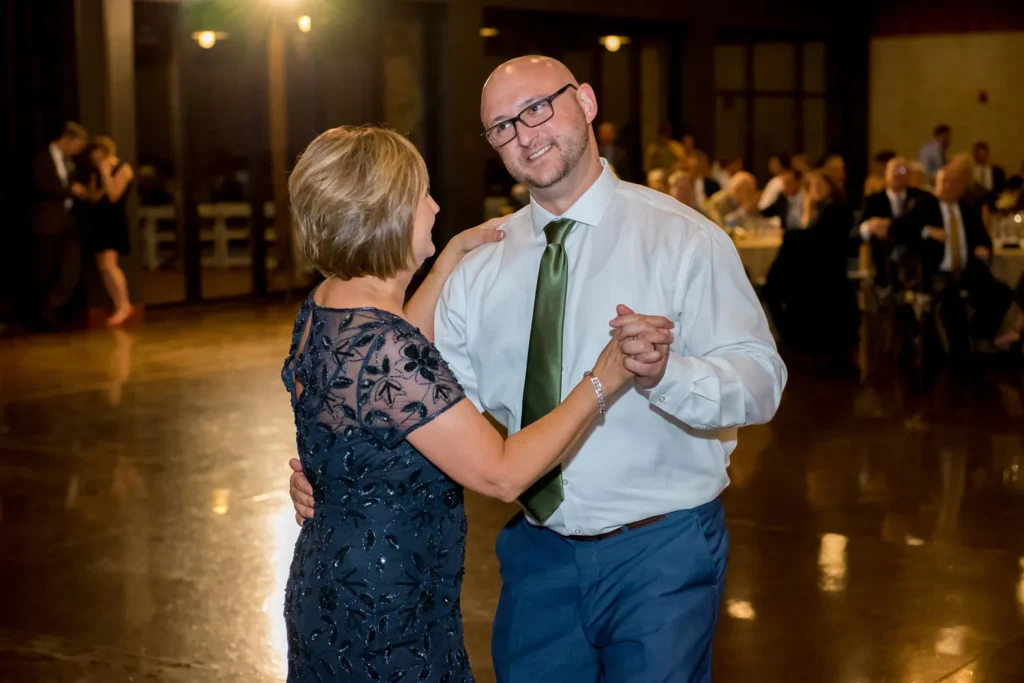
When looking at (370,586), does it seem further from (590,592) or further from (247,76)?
(247,76)

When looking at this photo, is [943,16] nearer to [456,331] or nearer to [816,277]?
[816,277]

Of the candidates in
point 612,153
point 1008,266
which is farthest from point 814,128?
point 1008,266

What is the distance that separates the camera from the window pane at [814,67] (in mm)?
21906

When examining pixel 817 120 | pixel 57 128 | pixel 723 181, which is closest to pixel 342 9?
pixel 57 128

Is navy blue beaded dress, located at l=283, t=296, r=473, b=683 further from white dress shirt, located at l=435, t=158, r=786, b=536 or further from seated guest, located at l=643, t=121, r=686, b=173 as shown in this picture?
seated guest, located at l=643, t=121, r=686, b=173

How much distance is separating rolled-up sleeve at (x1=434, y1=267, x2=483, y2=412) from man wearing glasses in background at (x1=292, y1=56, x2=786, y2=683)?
0.09 meters

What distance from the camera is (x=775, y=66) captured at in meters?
21.4

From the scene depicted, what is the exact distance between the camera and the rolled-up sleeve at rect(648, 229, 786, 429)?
231 cm

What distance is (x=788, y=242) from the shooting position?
35.5 ft

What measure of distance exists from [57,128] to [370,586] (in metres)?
11.3

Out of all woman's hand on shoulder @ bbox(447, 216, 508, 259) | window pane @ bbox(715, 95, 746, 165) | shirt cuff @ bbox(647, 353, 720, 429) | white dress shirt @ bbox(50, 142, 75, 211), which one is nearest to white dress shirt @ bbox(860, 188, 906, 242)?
white dress shirt @ bbox(50, 142, 75, 211)

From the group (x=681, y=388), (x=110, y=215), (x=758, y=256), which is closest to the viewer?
(x=681, y=388)

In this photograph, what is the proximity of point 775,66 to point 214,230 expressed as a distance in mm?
10746

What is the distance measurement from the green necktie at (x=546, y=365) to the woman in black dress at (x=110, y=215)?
9974 mm
